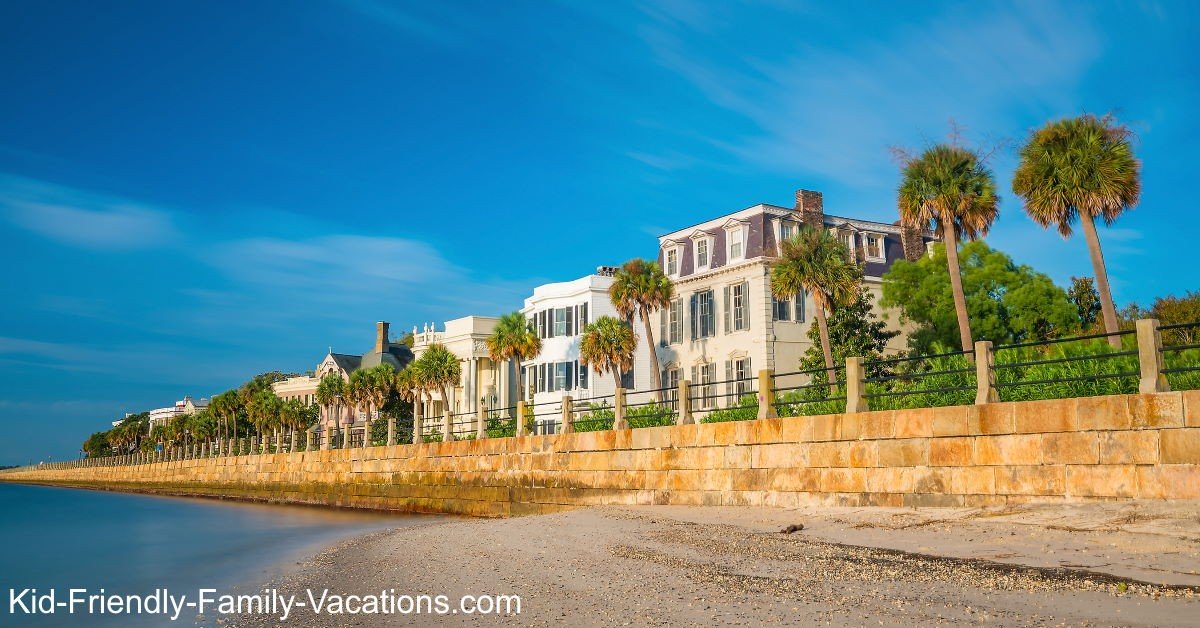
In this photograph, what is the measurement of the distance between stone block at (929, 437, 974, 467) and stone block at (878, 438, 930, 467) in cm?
12

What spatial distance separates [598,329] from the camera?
134 feet

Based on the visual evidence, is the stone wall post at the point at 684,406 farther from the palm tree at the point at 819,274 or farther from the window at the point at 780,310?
the window at the point at 780,310

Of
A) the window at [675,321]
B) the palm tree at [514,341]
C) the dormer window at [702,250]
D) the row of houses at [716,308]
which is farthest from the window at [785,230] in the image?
the palm tree at [514,341]

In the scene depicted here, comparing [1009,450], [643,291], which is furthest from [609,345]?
[1009,450]

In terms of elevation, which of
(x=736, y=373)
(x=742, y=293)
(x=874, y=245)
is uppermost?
(x=874, y=245)

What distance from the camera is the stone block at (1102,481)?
12188 mm

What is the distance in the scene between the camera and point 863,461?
1544 centimetres

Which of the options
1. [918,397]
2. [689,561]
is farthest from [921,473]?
[689,561]

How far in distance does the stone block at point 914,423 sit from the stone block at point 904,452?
0.10m

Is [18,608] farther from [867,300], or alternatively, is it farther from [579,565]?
[867,300]

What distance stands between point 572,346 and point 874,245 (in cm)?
1550

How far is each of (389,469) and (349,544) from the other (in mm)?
14341

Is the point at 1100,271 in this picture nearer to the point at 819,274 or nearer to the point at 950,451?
the point at 819,274

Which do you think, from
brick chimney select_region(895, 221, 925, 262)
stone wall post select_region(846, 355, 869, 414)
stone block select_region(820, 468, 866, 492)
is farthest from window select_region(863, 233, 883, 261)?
stone block select_region(820, 468, 866, 492)
